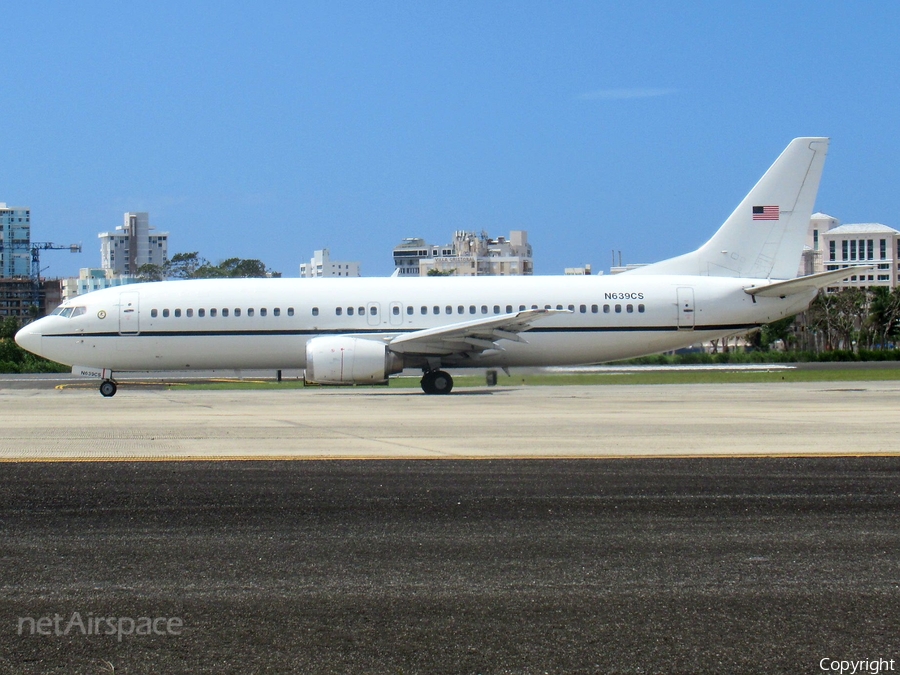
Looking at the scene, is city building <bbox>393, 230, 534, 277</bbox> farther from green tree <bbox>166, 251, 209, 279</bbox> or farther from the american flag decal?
the american flag decal

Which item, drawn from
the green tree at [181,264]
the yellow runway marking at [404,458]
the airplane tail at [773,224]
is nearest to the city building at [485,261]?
the green tree at [181,264]

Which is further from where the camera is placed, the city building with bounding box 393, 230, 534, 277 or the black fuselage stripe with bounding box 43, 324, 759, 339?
the city building with bounding box 393, 230, 534, 277

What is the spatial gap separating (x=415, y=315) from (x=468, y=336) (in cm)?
197

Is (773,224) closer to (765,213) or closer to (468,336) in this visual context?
(765,213)

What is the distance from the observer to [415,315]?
2694 cm

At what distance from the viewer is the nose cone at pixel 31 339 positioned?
88.7ft

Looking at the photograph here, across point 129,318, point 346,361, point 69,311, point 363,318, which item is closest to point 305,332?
point 363,318

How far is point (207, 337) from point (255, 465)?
16.8 meters

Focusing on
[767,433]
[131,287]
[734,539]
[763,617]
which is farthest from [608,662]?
[131,287]

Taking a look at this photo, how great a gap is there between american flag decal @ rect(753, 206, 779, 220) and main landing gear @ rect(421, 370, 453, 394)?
997 centimetres

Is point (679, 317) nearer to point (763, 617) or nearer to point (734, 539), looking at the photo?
point (734, 539)

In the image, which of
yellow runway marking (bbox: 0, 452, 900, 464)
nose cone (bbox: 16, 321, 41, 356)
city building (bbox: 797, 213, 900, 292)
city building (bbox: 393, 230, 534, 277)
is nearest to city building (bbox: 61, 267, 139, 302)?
city building (bbox: 393, 230, 534, 277)

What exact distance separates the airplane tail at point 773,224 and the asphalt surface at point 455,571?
19.1m

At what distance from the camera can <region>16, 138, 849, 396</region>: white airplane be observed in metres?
26.8
